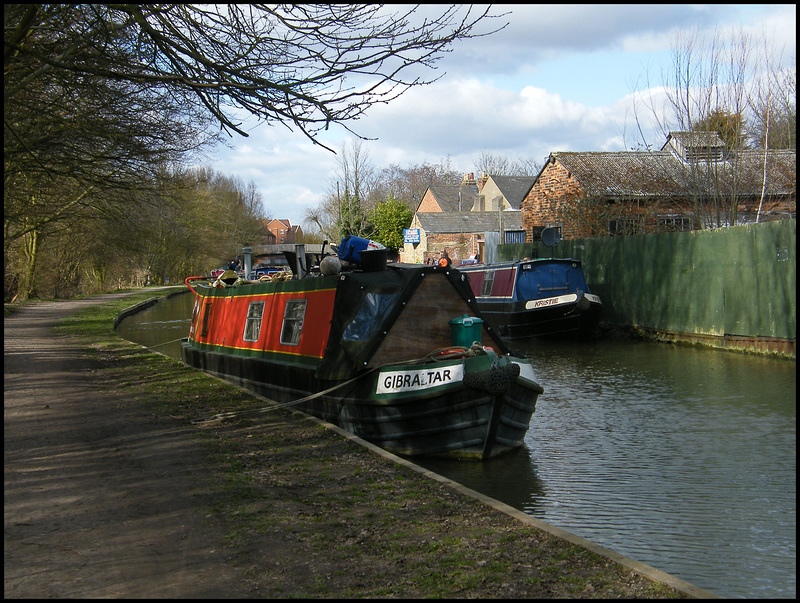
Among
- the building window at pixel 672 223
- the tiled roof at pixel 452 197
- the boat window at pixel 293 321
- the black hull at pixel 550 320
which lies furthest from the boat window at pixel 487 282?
the tiled roof at pixel 452 197

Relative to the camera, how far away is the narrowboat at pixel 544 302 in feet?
69.3

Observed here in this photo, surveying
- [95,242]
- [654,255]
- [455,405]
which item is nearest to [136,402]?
[455,405]

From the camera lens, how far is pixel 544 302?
21.2 metres

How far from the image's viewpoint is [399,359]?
9320mm

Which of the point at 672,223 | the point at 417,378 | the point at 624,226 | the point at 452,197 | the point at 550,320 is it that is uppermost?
the point at 452,197

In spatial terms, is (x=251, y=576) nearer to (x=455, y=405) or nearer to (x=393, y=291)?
(x=455, y=405)

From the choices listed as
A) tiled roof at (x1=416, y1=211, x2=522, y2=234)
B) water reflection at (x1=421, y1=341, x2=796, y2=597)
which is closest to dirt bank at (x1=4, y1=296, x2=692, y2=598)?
water reflection at (x1=421, y1=341, x2=796, y2=597)

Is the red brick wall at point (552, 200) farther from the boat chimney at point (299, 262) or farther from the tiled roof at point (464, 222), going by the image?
the boat chimney at point (299, 262)

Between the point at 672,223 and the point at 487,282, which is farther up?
the point at 672,223

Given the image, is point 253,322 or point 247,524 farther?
point 253,322

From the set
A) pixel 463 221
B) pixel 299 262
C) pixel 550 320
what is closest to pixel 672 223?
pixel 550 320

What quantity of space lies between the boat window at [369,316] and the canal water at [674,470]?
1706mm

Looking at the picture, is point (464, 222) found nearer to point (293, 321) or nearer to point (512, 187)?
point (512, 187)

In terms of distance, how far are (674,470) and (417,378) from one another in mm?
3057
